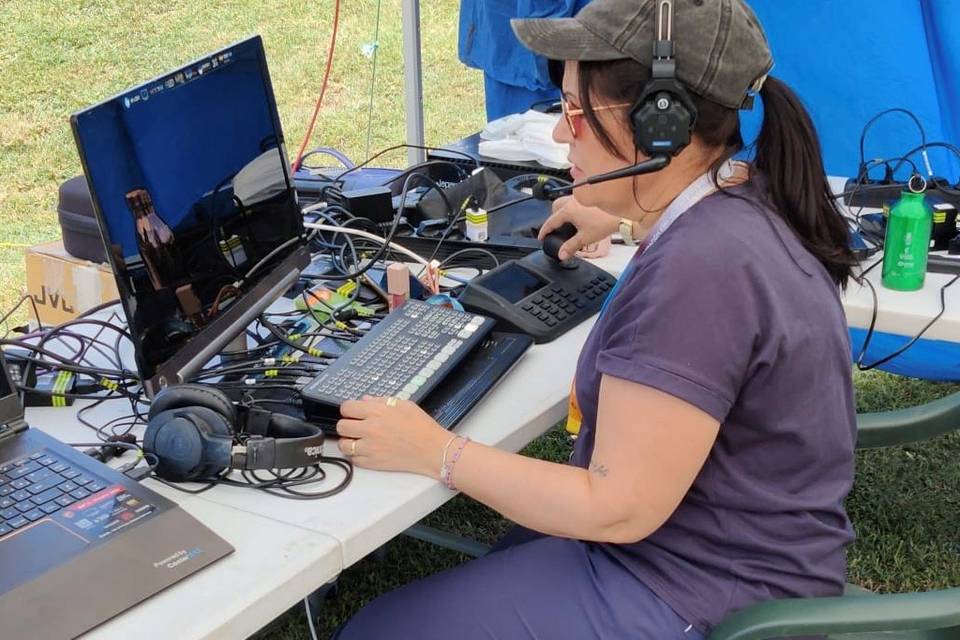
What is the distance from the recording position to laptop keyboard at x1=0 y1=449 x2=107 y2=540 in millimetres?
1181

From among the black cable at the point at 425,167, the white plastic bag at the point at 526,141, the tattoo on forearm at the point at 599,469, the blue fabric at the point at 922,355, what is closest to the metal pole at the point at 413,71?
the white plastic bag at the point at 526,141

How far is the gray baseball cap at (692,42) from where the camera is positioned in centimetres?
122

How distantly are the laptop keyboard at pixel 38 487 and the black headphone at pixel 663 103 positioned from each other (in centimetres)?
76

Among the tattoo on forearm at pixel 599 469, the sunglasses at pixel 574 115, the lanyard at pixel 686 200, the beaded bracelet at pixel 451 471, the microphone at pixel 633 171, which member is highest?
the sunglasses at pixel 574 115

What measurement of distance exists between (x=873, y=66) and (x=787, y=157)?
1.82 m

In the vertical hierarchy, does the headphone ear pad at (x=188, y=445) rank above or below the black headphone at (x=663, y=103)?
below

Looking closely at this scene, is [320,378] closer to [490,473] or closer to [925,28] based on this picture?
[490,473]

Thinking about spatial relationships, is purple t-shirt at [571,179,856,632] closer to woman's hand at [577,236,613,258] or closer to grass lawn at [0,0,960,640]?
woman's hand at [577,236,613,258]

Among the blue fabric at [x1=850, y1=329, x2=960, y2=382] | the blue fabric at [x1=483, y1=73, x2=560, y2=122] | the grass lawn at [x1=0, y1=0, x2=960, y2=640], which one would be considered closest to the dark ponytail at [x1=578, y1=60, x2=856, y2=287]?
the grass lawn at [x1=0, y1=0, x2=960, y2=640]

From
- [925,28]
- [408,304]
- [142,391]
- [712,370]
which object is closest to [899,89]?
[925,28]

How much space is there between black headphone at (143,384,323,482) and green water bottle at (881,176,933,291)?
107 cm

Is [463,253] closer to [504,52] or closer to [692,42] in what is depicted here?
[692,42]

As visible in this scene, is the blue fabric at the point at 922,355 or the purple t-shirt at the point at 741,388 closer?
the purple t-shirt at the point at 741,388

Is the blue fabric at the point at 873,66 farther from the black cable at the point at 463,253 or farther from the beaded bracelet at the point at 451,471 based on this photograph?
the beaded bracelet at the point at 451,471
